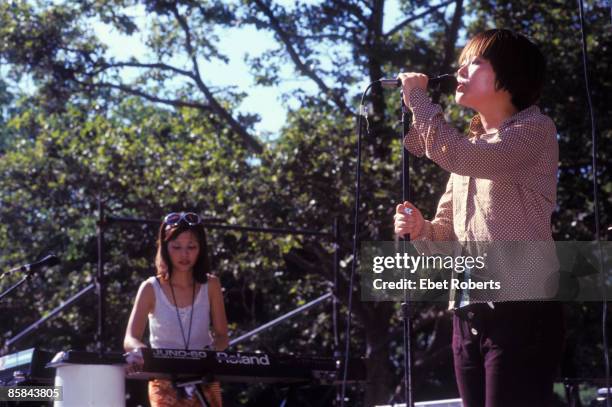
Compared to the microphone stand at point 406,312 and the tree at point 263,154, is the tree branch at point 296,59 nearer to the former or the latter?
the tree at point 263,154

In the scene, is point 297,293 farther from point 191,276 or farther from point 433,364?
point 191,276

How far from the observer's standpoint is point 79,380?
338 cm

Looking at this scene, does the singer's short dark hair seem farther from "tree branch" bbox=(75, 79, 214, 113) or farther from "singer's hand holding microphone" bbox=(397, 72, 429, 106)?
"tree branch" bbox=(75, 79, 214, 113)

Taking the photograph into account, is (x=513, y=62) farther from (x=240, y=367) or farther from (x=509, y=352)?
(x=240, y=367)

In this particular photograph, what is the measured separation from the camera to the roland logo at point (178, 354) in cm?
367

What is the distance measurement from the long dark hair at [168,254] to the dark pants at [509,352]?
2.21 meters

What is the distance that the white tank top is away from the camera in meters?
4.18

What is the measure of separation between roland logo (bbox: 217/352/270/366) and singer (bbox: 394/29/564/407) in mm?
1415

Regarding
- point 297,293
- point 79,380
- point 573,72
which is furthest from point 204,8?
point 79,380

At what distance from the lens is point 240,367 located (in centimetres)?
382

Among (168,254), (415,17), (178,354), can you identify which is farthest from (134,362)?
(415,17)

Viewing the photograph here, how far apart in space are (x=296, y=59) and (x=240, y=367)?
8565 mm

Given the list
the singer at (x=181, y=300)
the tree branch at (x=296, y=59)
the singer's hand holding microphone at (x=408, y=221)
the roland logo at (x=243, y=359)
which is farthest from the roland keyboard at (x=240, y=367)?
the tree branch at (x=296, y=59)

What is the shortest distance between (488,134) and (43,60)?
1051cm
